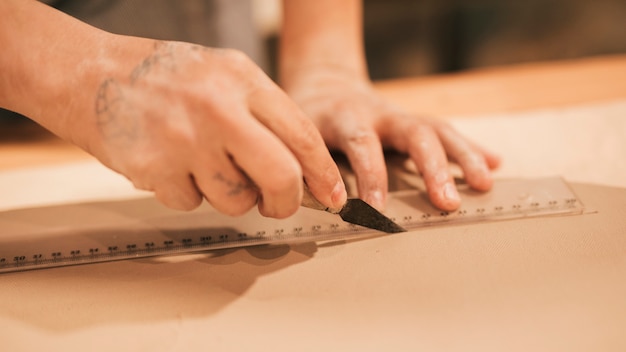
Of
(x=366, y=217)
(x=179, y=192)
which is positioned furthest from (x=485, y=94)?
(x=179, y=192)

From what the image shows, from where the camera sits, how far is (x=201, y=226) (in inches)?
29.6

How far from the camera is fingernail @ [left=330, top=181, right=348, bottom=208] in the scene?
0.62 metres

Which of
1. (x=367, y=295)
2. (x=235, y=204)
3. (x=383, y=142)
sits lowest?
(x=367, y=295)

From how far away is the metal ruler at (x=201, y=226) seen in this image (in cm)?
71

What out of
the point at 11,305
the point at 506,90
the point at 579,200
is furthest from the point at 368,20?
the point at 11,305

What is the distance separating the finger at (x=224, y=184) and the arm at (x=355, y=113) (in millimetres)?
254

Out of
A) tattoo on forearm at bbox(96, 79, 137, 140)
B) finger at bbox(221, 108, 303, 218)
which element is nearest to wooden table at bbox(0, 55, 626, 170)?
tattoo on forearm at bbox(96, 79, 137, 140)

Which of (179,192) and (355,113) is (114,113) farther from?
(355,113)

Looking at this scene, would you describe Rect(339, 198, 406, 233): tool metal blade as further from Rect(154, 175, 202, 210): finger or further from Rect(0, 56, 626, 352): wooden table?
Rect(154, 175, 202, 210): finger

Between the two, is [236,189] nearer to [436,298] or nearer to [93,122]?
[93,122]

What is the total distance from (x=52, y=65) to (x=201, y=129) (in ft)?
0.77

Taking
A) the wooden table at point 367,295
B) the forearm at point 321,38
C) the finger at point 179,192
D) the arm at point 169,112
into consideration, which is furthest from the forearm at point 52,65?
the forearm at point 321,38

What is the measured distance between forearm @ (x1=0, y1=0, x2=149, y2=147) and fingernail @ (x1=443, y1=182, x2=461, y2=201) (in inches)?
21.1

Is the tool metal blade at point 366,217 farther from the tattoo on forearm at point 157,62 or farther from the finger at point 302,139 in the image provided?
the tattoo on forearm at point 157,62
